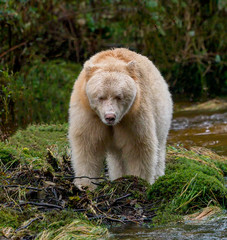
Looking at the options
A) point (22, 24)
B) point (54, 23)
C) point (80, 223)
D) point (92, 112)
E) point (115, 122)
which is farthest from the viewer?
point (54, 23)

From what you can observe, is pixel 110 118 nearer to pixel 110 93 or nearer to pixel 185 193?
pixel 110 93

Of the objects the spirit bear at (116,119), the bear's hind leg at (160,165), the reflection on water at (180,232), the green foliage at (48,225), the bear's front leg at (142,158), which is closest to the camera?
the green foliage at (48,225)

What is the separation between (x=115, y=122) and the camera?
538 cm

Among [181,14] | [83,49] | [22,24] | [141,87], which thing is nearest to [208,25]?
[181,14]

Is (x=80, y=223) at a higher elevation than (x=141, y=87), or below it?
below

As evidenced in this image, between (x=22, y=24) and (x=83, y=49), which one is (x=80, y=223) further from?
(x=83, y=49)

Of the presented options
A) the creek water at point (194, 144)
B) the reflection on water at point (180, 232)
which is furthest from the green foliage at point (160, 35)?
the reflection on water at point (180, 232)

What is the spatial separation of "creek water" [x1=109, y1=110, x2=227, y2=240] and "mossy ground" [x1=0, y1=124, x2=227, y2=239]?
0.63 feet

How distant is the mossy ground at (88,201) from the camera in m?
4.54

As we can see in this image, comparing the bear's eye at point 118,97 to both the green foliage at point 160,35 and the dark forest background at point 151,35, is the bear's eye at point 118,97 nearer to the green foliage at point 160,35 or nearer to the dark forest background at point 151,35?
the dark forest background at point 151,35

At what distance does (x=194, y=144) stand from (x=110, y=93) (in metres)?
4.53

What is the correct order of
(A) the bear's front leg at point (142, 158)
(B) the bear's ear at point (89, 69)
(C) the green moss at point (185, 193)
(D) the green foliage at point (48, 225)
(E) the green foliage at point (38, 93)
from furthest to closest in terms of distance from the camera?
(E) the green foliage at point (38, 93)
(A) the bear's front leg at point (142, 158)
(B) the bear's ear at point (89, 69)
(C) the green moss at point (185, 193)
(D) the green foliage at point (48, 225)

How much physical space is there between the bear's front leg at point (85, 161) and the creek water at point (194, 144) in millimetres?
1307

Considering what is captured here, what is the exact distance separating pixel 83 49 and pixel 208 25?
3.57 meters
